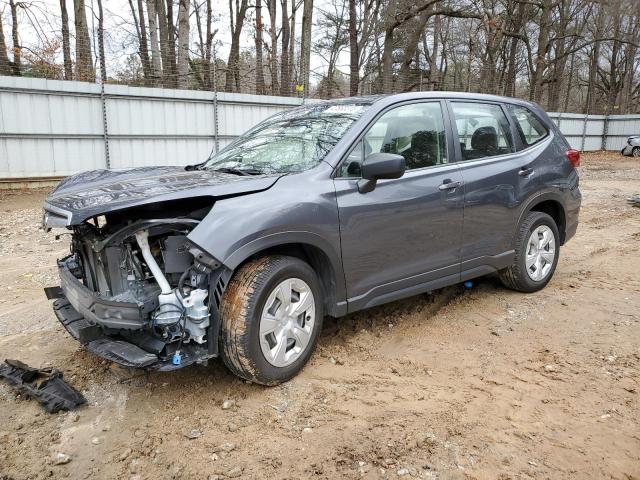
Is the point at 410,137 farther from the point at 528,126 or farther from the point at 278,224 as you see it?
the point at 528,126

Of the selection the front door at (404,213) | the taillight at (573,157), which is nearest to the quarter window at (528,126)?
the taillight at (573,157)

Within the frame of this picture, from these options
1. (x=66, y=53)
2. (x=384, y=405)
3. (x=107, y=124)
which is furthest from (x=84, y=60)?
(x=384, y=405)

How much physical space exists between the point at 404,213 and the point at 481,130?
1367mm

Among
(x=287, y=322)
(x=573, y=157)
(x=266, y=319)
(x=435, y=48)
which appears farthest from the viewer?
(x=435, y=48)

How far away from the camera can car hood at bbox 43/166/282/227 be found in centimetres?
276

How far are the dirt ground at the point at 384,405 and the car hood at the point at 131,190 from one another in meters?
1.14

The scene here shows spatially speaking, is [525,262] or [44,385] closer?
[44,385]

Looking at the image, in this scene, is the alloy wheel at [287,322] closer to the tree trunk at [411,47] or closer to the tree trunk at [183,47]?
the tree trunk at [183,47]

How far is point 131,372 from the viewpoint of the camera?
133 inches

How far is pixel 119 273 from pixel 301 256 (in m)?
1.11

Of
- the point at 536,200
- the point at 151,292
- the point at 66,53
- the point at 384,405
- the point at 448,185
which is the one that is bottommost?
the point at 384,405

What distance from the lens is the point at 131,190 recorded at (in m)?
3.00

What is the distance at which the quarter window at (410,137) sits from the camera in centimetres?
364

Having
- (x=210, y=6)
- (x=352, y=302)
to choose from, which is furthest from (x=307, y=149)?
(x=210, y=6)
